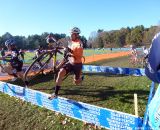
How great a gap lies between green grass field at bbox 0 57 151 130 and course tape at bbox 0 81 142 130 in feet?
0.65

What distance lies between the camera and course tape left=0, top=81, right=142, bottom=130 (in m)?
6.23

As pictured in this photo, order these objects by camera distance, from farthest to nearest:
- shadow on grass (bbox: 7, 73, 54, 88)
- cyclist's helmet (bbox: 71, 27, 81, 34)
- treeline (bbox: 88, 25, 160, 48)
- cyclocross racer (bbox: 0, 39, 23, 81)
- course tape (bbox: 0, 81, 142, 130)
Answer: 1. treeline (bbox: 88, 25, 160, 48)
2. shadow on grass (bbox: 7, 73, 54, 88)
3. cyclocross racer (bbox: 0, 39, 23, 81)
4. cyclist's helmet (bbox: 71, 27, 81, 34)
5. course tape (bbox: 0, 81, 142, 130)

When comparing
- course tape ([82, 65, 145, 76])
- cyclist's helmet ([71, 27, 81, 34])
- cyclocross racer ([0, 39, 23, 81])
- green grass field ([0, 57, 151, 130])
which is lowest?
green grass field ([0, 57, 151, 130])

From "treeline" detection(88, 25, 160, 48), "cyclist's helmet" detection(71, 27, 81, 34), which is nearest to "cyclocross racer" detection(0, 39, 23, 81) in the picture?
"cyclist's helmet" detection(71, 27, 81, 34)

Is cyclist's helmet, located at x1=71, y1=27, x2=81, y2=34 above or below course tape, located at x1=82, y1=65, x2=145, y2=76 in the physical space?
above

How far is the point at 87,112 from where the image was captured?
25.0 ft

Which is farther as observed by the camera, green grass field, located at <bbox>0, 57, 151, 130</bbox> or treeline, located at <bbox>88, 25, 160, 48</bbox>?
treeline, located at <bbox>88, 25, 160, 48</bbox>

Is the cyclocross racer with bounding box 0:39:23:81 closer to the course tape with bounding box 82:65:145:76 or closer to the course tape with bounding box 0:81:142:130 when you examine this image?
the course tape with bounding box 0:81:142:130

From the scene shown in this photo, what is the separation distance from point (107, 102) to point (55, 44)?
2.76m

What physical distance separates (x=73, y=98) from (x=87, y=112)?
9.80 ft

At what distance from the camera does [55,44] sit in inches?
389

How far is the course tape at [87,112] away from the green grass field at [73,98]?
198 mm

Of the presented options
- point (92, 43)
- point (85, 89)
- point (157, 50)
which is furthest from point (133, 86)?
point (92, 43)

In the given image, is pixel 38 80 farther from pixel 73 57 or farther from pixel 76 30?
pixel 76 30
